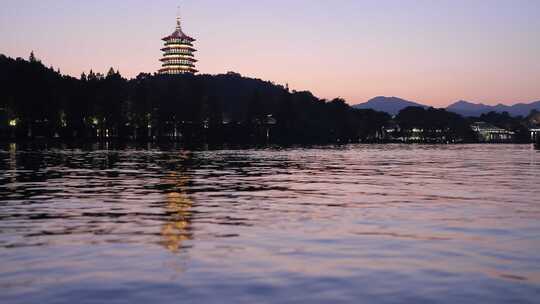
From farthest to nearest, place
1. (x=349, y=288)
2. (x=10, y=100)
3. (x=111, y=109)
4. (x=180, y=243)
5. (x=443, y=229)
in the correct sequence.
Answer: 1. (x=111, y=109)
2. (x=10, y=100)
3. (x=443, y=229)
4. (x=180, y=243)
5. (x=349, y=288)

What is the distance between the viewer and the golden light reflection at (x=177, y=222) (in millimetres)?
15992

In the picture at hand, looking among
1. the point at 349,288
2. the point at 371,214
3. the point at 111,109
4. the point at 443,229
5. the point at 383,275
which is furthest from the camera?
the point at 111,109

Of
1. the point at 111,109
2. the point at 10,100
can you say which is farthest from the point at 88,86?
the point at 10,100

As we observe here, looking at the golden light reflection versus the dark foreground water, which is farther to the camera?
the golden light reflection

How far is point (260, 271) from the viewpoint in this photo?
12.8 m

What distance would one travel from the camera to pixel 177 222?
19.7 m

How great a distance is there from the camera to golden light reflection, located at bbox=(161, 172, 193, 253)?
1599 centimetres

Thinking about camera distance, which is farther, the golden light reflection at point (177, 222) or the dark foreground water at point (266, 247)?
the golden light reflection at point (177, 222)

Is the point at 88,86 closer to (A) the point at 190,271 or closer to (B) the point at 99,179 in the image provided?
(B) the point at 99,179

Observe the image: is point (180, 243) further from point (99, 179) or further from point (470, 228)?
point (99, 179)

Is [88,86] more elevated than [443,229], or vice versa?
[88,86]

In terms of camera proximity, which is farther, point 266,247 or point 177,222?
point 177,222

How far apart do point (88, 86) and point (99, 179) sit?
154 meters

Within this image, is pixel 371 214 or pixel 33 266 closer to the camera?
pixel 33 266
